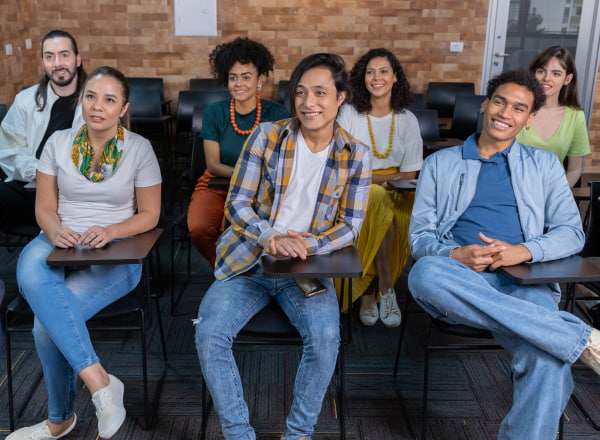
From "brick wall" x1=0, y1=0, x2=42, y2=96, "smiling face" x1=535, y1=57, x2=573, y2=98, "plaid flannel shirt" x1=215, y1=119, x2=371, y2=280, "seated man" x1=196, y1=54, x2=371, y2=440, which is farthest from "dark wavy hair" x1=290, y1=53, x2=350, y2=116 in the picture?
"brick wall" x1=0, y1=0, x2=42, y2=96

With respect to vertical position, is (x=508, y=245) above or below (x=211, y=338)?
above

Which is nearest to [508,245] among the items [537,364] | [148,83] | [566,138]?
[537,364]

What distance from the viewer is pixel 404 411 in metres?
2.38

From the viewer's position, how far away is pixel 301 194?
2.20 metres

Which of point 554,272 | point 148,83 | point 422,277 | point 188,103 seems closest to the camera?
point 554,272

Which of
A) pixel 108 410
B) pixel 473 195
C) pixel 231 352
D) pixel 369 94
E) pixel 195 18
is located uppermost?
pixel 195 18

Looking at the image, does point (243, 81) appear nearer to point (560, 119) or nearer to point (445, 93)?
point (560, 119)

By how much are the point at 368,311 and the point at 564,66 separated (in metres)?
1.60

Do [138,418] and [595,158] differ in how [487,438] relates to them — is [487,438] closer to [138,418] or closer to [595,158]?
[138,418]

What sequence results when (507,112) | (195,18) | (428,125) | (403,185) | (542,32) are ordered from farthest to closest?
(542,32)
(195,18)
(428,125)
(403,185)
(507,112)

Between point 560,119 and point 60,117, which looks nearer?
point 60,117

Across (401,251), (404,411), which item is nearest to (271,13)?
(401,251)

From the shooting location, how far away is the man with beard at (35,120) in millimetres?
2881

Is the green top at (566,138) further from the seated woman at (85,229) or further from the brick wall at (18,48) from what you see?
the brick wall at (18,48)
